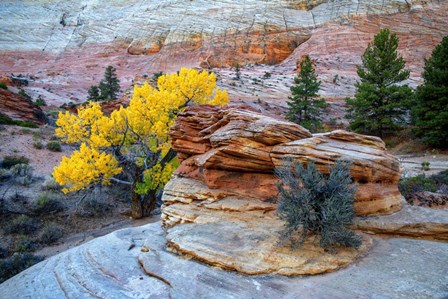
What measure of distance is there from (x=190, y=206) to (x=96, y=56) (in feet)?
238

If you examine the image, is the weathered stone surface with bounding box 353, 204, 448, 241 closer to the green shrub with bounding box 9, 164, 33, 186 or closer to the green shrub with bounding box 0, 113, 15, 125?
the green shrub with bounding box 9, 164, 33, 186

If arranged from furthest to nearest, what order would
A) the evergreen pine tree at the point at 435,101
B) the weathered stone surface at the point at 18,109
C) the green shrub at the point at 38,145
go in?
the weathered stone surface at the point at 18,109 → the green shrub at the point at 38,145 → the evergreen pine tree at the point at 435,101

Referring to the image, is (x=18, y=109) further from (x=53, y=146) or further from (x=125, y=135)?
(x=125, y=135)

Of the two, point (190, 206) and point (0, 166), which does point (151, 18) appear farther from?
point (190, 206)

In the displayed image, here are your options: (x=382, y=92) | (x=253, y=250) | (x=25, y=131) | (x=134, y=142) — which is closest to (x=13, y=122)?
(x=25, y=131)

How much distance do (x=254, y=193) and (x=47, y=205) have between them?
12.8 meters

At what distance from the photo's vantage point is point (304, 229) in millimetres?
7113

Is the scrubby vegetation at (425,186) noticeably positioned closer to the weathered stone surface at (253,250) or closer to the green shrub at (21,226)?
the weathered stone surface at (253,250)

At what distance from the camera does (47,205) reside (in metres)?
16.6

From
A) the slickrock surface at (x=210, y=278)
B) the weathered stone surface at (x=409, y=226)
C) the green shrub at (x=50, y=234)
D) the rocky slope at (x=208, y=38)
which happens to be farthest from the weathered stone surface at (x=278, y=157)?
the rocky slope at (x=208, y=38)

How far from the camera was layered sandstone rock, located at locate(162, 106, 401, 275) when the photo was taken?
269 inches

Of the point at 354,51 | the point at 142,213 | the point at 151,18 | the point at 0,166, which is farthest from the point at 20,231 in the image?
the point at 151,18

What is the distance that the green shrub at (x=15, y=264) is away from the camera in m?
10.7

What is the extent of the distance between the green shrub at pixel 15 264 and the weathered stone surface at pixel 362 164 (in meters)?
9.73
